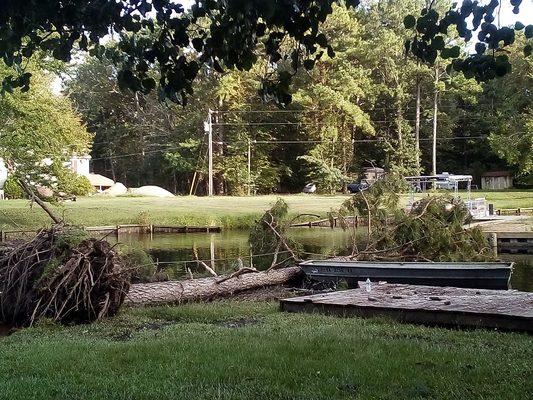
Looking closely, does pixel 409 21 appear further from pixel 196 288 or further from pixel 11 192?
pixel 11 192

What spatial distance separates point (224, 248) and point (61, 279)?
17503 mm

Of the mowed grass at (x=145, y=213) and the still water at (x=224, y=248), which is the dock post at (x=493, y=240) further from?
the mowed grass at (x=145, y=213)

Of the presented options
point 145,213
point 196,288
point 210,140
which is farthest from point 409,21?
point 210,140

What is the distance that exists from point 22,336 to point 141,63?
801cm

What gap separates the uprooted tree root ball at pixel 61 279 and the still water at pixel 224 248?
299 inches

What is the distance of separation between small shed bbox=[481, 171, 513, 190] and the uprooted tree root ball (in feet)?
192

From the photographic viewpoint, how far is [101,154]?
82500mm

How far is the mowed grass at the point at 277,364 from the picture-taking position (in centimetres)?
570

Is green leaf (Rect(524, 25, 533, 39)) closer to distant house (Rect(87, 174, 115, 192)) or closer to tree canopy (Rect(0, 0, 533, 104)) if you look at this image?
tree canopy (Rect(0, 0, 533, 104))

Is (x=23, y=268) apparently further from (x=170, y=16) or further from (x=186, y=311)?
(x=170, y=16)

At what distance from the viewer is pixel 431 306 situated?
11234 millimetres

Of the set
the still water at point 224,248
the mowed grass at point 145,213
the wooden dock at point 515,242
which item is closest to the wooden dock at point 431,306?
the still water at point 224,248

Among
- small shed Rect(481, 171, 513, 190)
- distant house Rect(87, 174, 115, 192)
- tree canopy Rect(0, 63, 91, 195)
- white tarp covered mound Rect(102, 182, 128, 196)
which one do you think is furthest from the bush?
small shed Rect(481, 171, 513, 190)

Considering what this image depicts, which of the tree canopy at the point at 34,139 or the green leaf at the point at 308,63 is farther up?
the tree canopy at the point at 34,139
